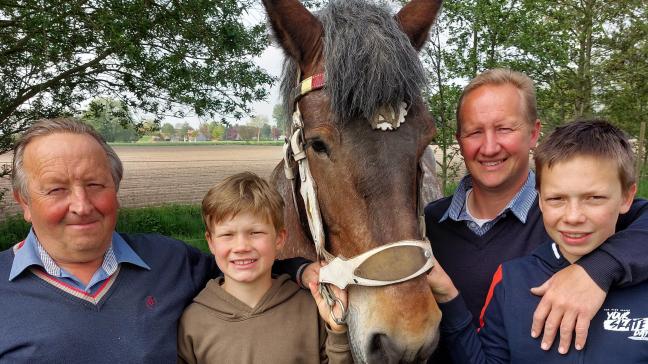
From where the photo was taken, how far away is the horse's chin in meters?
1.77

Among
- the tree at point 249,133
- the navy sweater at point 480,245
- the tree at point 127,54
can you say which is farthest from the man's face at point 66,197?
the tree at point 249,133

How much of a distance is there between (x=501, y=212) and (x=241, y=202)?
1227 millimetres

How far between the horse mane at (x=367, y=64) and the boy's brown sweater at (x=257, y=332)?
0.85 metres

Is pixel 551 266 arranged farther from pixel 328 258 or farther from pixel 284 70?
pixel 284 70

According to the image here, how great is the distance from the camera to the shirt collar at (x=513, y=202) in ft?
7.55

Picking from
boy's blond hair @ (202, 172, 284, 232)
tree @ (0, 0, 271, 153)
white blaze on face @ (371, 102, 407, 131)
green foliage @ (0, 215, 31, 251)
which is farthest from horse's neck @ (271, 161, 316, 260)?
green foliage @ (0, 215, 31, 251)

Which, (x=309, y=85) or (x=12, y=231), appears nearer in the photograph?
(x=309, y=85)

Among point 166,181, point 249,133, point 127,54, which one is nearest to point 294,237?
point 127,54

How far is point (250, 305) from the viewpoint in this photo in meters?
2.07

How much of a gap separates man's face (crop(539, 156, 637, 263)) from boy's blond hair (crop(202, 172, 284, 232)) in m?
1.11

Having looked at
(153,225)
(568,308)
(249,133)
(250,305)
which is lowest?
(153,225)

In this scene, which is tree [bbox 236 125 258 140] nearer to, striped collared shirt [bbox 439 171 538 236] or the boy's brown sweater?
striped collared shirt [bbox 439 171 538 236]

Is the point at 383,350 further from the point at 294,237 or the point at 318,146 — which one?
the point at 294,237

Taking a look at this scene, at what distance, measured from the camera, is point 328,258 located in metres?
2.07
